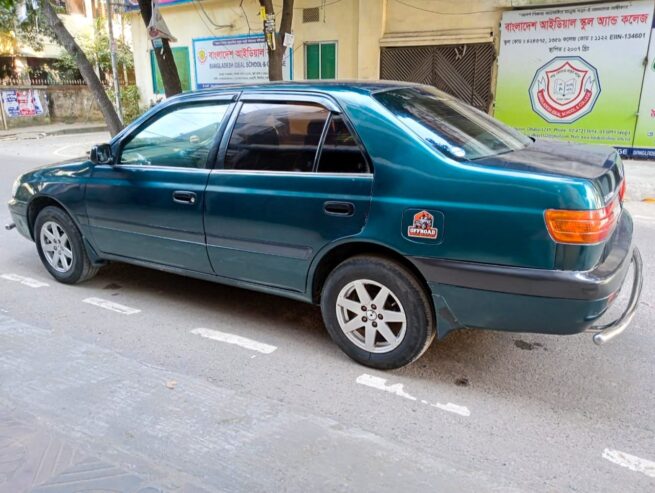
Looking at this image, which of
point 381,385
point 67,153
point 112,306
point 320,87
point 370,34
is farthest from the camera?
point 67,153

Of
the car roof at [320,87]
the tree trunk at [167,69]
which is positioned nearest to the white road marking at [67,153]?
the tree trunk at [167,69]

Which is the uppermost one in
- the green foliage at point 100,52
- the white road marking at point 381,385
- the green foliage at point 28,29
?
the green foliage at point 28,29

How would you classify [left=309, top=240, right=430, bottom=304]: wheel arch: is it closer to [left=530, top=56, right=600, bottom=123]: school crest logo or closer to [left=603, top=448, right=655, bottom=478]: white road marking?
[left=603, top=448, right=655, bottom=478]: white road marking

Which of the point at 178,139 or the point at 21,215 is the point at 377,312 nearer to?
the point at 178,139

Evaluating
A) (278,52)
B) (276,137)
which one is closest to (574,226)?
(276,137)

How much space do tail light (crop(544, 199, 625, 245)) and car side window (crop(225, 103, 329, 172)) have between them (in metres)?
1.44

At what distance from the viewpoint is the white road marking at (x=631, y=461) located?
248 cm

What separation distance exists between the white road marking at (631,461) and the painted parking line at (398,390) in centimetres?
68

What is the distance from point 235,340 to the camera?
12.6 ft

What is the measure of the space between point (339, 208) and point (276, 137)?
2.36 ft

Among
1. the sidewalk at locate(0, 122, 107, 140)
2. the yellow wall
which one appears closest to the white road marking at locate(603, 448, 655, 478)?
the yellow wall

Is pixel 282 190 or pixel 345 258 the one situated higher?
pixel 282 190

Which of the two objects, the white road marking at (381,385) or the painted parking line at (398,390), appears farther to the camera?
the white road marking at (381,385)

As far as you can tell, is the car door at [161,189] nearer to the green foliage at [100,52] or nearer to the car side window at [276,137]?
the car side window at [276,137]
